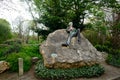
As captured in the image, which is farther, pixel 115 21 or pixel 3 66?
pixel 115 21

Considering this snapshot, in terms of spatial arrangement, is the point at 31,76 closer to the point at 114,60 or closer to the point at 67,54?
the point at 67,54

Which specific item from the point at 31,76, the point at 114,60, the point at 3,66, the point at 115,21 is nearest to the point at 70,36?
the point at 31,76

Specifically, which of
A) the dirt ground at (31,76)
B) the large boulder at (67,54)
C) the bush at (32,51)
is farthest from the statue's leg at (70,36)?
the bush at (32,51)

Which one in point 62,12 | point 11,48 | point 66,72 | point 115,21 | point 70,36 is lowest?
point 66,72

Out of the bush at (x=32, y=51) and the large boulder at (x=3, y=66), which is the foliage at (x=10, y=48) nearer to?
the bush at (x=32, y=51)

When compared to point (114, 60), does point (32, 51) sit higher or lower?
higher

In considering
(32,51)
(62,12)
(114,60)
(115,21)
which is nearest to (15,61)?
(32,51)

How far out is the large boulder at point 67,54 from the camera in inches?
347

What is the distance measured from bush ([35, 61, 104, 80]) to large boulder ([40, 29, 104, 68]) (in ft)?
0.83

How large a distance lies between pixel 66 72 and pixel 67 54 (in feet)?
3.30

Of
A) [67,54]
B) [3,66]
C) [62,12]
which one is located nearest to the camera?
[67,54]

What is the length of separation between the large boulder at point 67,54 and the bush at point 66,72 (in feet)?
0.83

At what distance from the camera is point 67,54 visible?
9164 millimetres

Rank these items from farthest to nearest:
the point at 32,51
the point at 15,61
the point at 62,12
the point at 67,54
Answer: the point at 62,12, the point at 32,51, the point at 15,61, the point at 67,54
